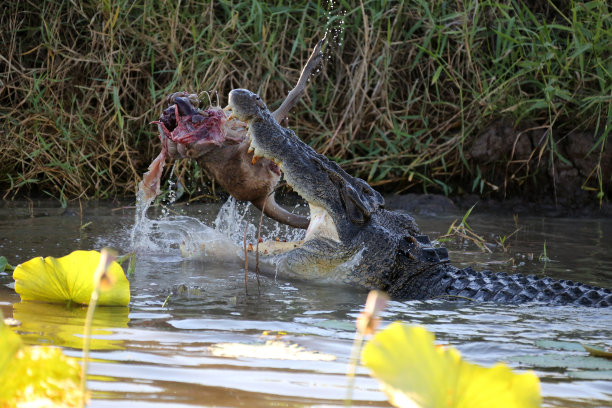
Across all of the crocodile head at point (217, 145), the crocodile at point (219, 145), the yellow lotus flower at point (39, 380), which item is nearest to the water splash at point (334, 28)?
the crocodile at point (219, 145)

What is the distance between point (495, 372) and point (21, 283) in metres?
1.74

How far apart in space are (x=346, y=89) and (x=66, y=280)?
4.35 metres

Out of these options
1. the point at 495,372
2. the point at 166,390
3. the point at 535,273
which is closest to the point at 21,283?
the point at 166,390

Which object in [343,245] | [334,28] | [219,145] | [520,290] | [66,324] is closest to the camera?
[66,324]

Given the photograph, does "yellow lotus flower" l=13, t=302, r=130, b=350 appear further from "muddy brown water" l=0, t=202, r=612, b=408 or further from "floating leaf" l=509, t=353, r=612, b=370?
"floating leaf" l=509, t=353, r=612, b=370

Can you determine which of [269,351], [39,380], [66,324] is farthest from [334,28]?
[39,380]

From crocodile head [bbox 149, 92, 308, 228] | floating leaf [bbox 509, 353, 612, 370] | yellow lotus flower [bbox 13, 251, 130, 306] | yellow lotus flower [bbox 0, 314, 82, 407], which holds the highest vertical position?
crocodile head [bbox 149, 92, 308, 228]

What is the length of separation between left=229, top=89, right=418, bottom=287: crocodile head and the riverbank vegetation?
260 centimetres

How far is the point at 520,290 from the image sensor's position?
10.4 feet

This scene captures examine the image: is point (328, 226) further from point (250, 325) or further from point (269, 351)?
point (269, 351)

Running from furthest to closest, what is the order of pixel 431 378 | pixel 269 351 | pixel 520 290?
pixel 520 290 → pixel 269 351 → pixel 431 378

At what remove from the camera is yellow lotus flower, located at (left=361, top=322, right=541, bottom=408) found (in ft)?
3.50

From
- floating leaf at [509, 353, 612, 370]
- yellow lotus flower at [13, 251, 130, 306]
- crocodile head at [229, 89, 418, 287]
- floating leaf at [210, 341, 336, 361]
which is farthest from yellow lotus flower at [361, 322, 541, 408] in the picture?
crocodile head at [229, 89, 418, 287]

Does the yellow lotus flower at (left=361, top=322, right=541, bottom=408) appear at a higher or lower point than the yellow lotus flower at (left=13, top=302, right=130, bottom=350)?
higher
